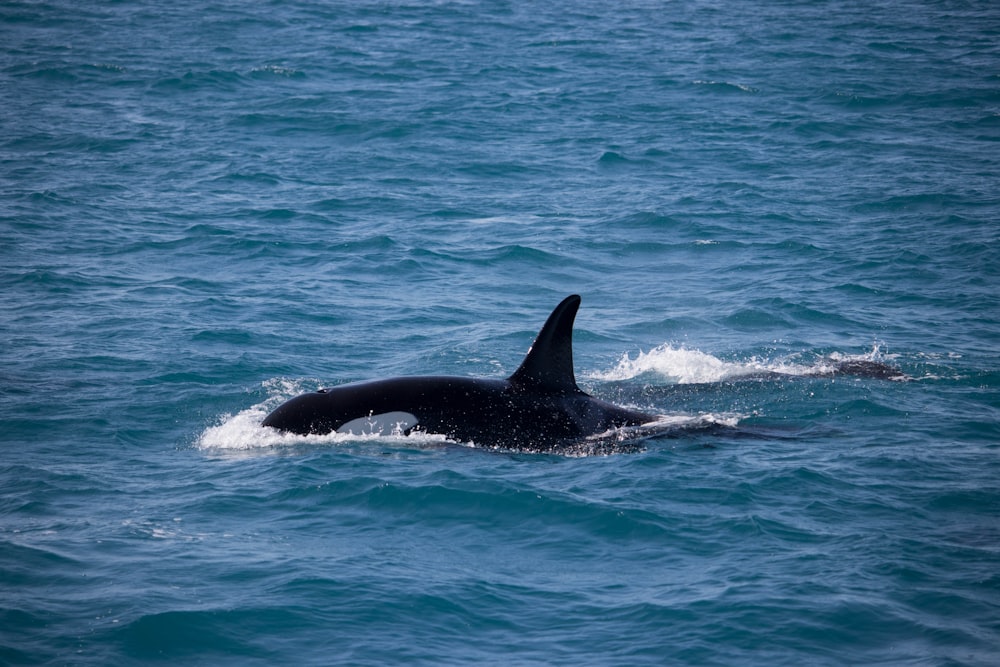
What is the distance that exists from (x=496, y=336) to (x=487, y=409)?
560 centimetres

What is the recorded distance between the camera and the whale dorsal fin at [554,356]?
43.2 feet

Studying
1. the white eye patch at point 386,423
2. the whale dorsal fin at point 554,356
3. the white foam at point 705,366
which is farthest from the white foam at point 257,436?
the white foam at point 705,366

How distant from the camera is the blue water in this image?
31.9 ft

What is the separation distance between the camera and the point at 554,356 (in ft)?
44.1

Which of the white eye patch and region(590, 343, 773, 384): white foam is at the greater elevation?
the white eye patch

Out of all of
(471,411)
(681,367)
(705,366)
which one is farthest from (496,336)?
(471,411)

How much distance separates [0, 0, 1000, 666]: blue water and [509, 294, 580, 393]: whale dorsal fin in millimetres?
981

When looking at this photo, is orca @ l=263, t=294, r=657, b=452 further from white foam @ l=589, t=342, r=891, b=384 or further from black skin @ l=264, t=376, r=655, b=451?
white foam @ l=589, t=342, r=891, b=384

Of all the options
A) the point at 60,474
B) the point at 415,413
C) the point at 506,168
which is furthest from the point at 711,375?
the point at 506,168

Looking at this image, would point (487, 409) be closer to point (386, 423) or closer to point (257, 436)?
point (386, 423)

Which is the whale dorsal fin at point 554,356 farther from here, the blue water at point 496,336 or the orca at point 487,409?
the blue water at point 496,336

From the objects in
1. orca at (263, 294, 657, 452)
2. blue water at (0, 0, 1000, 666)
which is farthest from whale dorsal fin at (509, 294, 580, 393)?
blue water at (0, 0, 1000, 666)

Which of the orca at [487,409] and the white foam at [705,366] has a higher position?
the orca at [487,409]

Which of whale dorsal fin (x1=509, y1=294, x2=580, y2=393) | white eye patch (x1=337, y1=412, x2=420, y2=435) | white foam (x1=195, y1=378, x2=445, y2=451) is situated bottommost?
white foam (x1=195, y1=378, x2=445, y2=451)
